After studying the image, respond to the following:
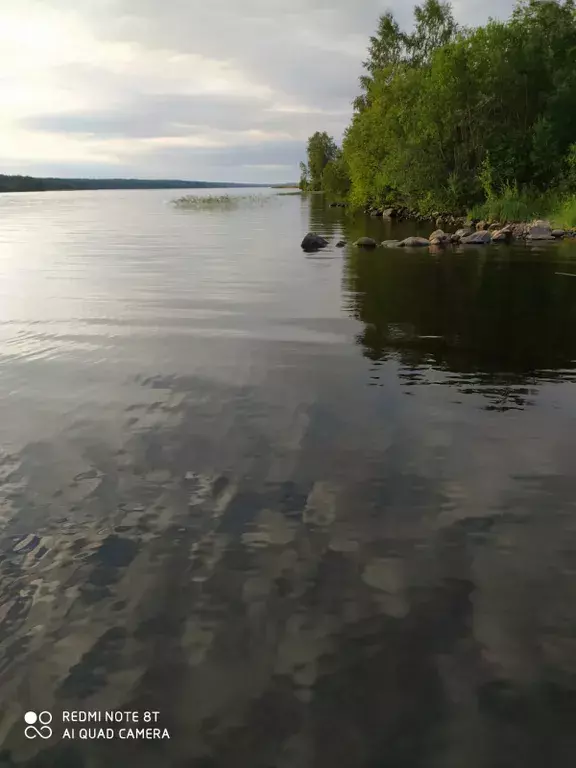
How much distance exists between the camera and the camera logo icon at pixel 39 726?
3768 millimetres

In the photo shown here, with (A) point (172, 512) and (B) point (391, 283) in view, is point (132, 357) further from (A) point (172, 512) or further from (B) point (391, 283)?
(B) point (391, 283)

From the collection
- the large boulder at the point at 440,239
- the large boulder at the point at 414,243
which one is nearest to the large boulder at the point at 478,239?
the large boulder at the point at 440,239

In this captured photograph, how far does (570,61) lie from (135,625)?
181 ft

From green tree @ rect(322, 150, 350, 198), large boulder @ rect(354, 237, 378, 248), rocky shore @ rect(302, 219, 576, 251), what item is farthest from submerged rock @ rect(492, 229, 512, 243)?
green tree @ rect(322, 150, 350, 198)

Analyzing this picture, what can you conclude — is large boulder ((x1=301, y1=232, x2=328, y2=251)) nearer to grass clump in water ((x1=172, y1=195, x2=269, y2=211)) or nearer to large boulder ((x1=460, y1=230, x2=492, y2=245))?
large boulder ((x1=460, y1=230, x2=492, y2=245))

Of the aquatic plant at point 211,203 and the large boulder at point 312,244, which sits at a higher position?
the aquatic plant at point 211,203

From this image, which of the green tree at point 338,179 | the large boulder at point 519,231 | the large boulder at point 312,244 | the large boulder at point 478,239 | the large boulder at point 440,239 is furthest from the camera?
the green tree at point 338,179

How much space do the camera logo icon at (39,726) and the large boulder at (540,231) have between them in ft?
118

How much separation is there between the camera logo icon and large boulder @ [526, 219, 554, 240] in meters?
35.9

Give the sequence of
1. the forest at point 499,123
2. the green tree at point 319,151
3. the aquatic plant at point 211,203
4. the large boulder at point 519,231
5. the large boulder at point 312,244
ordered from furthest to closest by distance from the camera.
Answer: the green tree at point 319,151, the aquatic plant at point 211,203, the forest at point 499,123, the large boulder at point 519,231, the large boulder at point 312,244

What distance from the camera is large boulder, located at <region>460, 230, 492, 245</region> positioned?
111ft

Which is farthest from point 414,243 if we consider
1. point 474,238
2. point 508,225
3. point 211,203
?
point 211,203

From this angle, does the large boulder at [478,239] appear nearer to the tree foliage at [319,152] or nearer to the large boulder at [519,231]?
the large boulder at [519,231]

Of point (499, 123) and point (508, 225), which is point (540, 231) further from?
point (499, 123)
